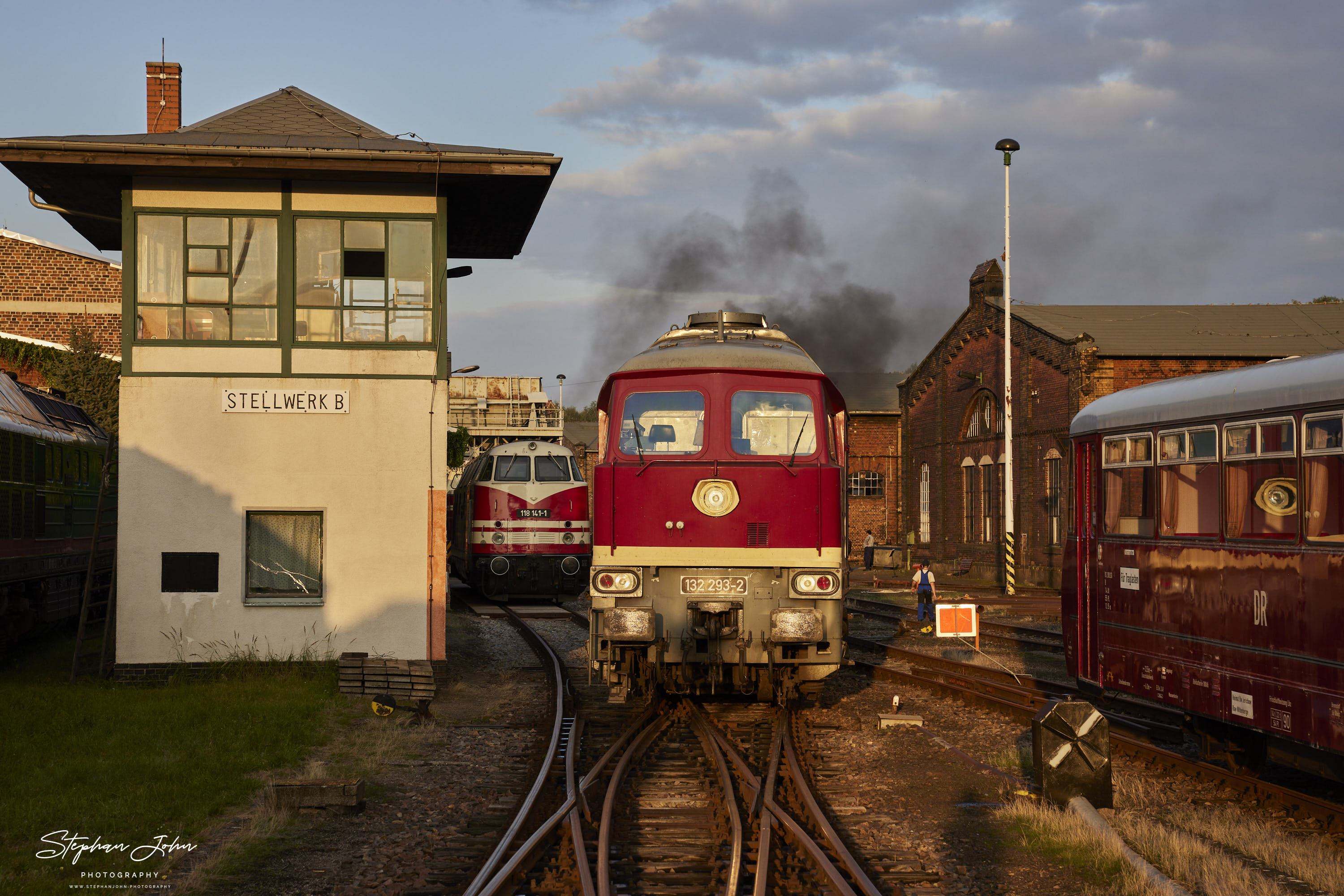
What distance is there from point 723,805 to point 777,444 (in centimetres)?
399

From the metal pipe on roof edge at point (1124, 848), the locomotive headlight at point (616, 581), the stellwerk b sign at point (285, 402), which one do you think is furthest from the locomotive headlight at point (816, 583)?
the stellwerk b sign at point (285, 402)

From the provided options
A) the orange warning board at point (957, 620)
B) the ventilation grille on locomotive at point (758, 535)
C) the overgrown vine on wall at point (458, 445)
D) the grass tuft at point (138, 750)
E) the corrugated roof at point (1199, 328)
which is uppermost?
the corrugated roof at point (1199, 328)

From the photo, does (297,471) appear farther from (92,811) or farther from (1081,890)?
(1081,890)

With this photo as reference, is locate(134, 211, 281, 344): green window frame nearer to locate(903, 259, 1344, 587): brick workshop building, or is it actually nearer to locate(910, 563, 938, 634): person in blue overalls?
locate(910, 563, 938, 634): person in blue overalls

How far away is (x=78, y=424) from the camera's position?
20.1 metres

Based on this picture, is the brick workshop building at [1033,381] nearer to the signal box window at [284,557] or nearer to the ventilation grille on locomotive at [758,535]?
the ventilation grille on locomotive at [758,535]

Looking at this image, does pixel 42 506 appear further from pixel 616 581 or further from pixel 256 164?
pixel 616 581

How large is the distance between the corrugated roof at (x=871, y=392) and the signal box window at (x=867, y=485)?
274cm

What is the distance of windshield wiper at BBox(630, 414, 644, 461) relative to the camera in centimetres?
1126

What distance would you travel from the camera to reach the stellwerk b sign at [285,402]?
13.7 m

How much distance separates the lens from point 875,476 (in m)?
50.6

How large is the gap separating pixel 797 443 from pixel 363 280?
6.00m

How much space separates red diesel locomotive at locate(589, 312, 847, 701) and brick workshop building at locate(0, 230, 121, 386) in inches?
1195

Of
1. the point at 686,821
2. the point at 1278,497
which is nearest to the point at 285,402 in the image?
the point at 686,821
